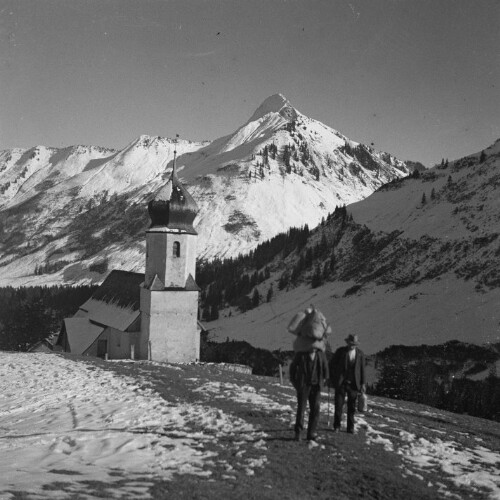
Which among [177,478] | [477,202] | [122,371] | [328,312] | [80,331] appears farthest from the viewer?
→ [477,202]

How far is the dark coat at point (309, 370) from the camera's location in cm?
1148

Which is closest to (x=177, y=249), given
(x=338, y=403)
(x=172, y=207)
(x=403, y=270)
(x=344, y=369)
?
(x=172, y=207)

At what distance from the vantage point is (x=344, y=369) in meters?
12.5

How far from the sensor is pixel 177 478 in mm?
9719

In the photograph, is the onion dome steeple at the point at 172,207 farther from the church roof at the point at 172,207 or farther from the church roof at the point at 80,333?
the church roof at the point at 80,333

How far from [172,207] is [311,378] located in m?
35.5

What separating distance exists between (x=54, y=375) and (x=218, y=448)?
1476 cm

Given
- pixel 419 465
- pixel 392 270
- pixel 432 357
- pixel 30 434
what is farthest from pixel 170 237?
pixel 392 270

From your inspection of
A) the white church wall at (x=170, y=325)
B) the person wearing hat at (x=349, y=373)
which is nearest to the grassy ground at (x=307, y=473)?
the person wearing hat at (x=349, y=373)

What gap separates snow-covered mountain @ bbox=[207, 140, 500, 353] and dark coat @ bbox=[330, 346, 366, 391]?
88.2 metres

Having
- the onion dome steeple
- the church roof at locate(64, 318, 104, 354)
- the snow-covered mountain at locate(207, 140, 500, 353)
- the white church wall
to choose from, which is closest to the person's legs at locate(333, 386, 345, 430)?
the white church wall

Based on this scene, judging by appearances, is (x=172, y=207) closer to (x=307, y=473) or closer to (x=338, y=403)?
(x=338, y=403)

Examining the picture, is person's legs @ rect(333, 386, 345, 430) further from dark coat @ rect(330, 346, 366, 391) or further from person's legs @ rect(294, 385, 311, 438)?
person's legs @ rect(294, 385, 311, 438)

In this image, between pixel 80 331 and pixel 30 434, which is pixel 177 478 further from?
pixel 80 331
